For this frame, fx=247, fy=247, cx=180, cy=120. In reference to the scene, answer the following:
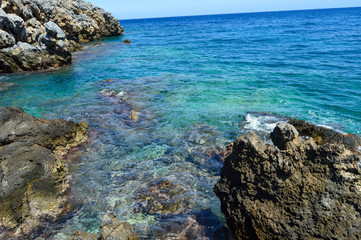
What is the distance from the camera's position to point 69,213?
8023 mm

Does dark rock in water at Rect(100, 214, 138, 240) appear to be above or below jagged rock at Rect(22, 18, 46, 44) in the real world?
below

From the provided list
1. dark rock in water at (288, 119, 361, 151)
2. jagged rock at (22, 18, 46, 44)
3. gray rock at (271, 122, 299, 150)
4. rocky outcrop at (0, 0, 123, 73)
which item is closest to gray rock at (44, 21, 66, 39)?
rocky outcrop at (0, 0, 123, 73)

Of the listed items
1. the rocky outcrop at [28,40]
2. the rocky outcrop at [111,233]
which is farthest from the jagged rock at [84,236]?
the rocky outcrop at [28,40]

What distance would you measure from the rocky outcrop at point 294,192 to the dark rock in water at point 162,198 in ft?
6.34

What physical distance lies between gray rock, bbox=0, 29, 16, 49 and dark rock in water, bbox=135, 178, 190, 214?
25.5 metres

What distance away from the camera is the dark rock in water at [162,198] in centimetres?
818

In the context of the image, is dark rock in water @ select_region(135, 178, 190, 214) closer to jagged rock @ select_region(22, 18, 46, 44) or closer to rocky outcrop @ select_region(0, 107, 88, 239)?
rocky outcrop @ select_region(0, 107, 88, 239)

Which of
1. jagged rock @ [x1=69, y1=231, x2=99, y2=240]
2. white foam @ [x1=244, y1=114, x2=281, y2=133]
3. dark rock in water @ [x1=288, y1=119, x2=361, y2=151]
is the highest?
jagged rock @ [x1=69, y1=231, x2=99, y2=240]

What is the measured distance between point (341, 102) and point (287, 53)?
20.2 m

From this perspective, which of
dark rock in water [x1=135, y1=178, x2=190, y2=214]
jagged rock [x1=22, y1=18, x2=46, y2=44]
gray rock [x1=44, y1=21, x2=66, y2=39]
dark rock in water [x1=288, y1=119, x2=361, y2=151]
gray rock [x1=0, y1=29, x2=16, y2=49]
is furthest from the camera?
jagged rock [x1=22, y1=18, x2=46, y2=44]

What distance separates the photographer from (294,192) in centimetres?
616

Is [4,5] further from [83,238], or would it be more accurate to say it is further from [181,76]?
[83,238]

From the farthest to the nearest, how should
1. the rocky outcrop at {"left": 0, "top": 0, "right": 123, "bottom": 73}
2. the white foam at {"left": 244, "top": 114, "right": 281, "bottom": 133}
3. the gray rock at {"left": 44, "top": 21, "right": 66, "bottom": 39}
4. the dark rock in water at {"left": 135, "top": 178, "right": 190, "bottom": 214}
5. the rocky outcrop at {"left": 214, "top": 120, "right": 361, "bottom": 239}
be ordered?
the gray rock at {"left": 44, "top": 21, "right": 66, "bottom": 39} → the rocky outcrop at {"left": 0, "top": 0, "right": 123, "bottom": 73} → the white foam at {"left": 244, "top": 114, "right": 281, "bottom": 133} → the dark rock in water at {"left": 135, "top": 178, "right": 190, "bottom": 214} → the rocky outcrop at {"left": 214, "top": 120, "right": 361, "bottom": 239}

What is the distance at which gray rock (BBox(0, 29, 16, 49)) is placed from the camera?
2519cm
